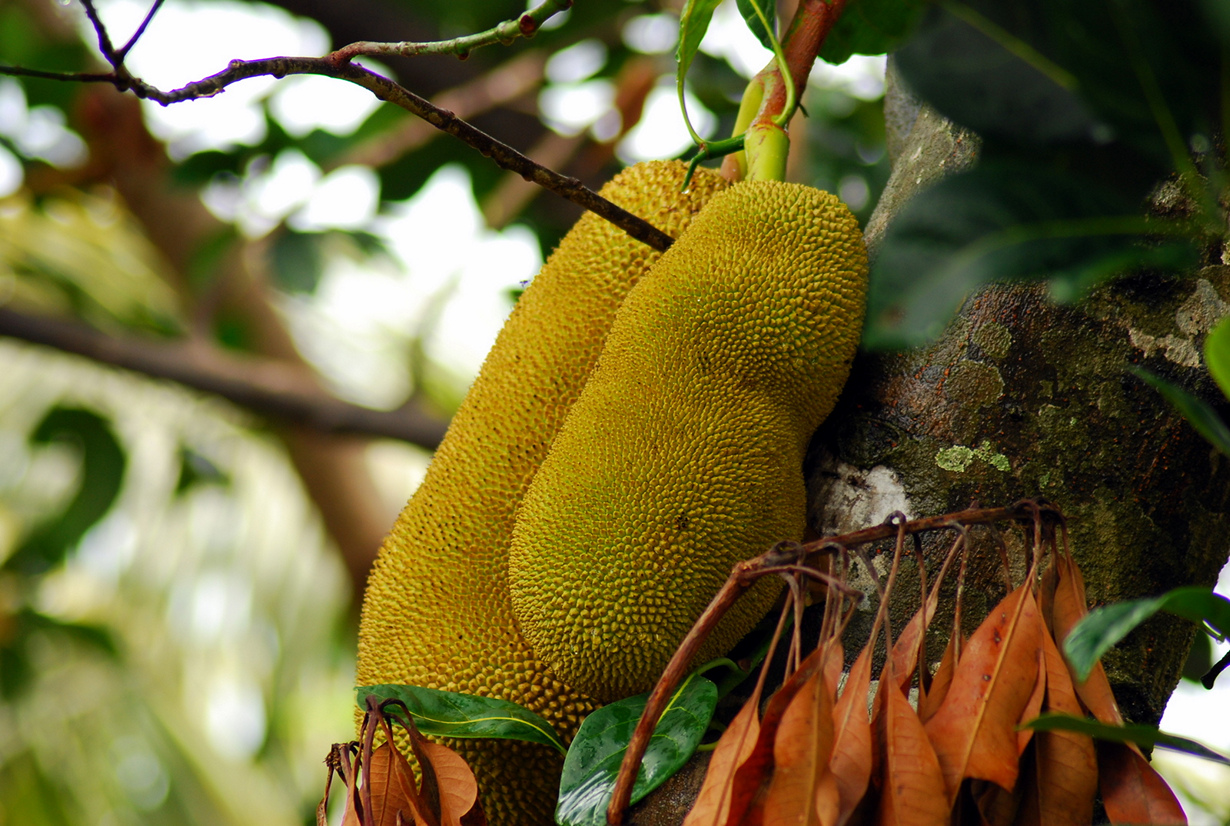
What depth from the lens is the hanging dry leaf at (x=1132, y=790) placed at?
17.6 inches

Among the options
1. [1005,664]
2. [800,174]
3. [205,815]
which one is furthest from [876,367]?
[205,815]

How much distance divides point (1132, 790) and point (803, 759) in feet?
0.51

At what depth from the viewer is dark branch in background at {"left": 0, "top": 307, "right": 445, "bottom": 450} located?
193cm

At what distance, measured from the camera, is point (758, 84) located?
838mm

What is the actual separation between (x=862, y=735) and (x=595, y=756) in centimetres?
20

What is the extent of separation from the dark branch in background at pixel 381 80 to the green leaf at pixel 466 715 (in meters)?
0.34

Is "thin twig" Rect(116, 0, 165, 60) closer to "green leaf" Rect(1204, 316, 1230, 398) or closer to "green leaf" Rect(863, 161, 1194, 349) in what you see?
"green leaf" Rect(863, 161, 1194, 349)

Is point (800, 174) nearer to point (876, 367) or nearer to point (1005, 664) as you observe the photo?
point (876, 367)

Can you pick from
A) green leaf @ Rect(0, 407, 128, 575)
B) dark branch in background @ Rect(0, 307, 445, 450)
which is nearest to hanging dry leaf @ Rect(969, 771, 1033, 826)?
dark branch in background @ Rect(0, 307, 445, 450)

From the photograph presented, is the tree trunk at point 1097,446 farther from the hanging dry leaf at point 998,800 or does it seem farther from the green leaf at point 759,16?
the green leaf at point 759,16

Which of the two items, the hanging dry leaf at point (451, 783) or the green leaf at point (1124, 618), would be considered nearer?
the green leaf at point (1124, 618)

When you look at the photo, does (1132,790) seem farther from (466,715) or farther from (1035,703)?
(466,715)

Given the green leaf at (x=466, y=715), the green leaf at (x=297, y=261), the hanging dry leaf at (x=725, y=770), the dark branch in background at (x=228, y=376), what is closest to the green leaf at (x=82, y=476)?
the dark branch in background at (x=228, y=376)

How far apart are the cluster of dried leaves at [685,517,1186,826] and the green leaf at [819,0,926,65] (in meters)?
0.49
